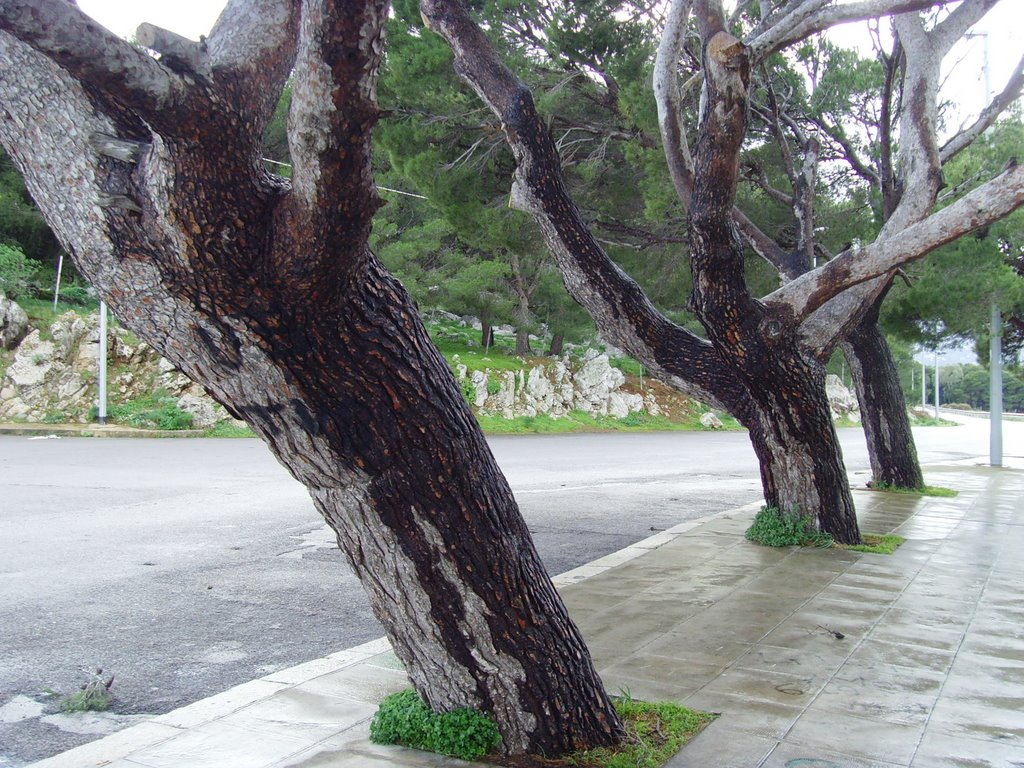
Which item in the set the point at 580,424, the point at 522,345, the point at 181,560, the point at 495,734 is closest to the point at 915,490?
the point at 181,560

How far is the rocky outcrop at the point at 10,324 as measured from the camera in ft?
68.7

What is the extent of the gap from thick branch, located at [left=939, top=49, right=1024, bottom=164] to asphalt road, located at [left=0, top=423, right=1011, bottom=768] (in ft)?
15.9

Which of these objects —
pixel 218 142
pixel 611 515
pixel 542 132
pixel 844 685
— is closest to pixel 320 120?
pixel 218 142

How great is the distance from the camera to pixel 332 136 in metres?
2.48

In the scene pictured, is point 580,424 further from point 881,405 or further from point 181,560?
point 181,560

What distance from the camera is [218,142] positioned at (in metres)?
2.49

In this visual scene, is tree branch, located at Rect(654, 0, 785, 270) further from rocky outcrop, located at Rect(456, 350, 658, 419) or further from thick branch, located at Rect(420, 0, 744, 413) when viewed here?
rocky outcrop, located at Rect(456, 350, 658, 419)

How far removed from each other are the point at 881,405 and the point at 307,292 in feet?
34.2

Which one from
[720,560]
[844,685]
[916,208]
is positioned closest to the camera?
[844,685]

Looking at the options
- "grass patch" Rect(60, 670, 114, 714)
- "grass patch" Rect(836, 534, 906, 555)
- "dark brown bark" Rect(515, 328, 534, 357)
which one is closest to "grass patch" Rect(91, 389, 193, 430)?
"dark brown bark" Rect(515, 328, 534, 357)

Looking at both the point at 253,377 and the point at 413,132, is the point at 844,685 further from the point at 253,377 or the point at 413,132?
the point at 413,132

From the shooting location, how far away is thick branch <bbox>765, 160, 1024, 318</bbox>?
629cm

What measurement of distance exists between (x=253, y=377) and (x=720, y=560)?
544 cm

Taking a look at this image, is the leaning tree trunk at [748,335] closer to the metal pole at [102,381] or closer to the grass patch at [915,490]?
the grass patch at [915,490]
